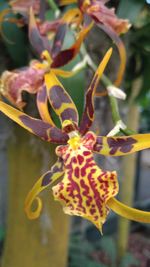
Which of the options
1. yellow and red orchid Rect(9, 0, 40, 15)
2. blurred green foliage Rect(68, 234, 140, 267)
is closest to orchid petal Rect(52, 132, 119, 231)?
yellow and red orchid Rect(9, 0, 40, 15)

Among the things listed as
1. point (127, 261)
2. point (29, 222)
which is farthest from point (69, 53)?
point (127, 261)

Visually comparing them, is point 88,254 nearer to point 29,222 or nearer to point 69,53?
point 29,222

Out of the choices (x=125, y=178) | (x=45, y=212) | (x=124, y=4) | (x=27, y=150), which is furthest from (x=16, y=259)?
(x=125, y=178)

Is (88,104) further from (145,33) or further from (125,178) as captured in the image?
(125,178)

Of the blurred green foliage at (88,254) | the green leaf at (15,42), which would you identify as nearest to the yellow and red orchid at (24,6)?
the green leaf at (15,42)

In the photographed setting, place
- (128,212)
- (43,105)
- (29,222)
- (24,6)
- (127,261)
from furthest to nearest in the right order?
(127,261), (29,222), (24,6), (43,105), (128,212)

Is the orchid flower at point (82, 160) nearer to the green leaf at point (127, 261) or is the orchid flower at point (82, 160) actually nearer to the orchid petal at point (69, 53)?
the orchid petal at point (69, 53)
